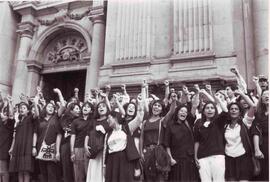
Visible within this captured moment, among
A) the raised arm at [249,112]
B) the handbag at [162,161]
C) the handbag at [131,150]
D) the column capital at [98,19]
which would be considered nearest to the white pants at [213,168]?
the handbag at [162,161]

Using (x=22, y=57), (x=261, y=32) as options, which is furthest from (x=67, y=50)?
(x=261, y=32)

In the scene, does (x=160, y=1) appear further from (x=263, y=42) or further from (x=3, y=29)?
(x=3, y=29)

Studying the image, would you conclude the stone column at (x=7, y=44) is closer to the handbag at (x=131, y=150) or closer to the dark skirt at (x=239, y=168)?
the handbag at (x=131, y=150)

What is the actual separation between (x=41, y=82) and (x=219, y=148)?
10326 millimetres

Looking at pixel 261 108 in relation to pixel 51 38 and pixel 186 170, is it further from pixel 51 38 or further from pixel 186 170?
pixel 51 38

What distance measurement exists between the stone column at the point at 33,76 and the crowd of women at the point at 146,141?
21.8 feet

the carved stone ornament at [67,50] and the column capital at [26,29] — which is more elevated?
the column capital at [26,29]

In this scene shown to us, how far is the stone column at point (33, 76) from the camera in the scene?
1344 cm

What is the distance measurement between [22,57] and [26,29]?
123 cm

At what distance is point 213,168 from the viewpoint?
5.02 metres

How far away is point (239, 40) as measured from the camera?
32.5 ft

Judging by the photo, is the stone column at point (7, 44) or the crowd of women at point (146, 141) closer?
the crowd of women at point (146, 141)

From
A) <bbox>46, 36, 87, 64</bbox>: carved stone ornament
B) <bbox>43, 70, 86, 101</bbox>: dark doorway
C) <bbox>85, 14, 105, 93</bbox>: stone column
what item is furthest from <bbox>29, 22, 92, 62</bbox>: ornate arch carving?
<bbox>85, 14, 105, 93</bbox>: stone column

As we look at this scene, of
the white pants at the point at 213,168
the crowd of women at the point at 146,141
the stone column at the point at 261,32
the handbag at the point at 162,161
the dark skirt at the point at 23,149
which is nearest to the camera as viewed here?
the white pants at the point at 213,168
